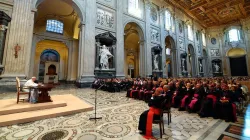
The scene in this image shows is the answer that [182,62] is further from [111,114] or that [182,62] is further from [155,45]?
[111,114]

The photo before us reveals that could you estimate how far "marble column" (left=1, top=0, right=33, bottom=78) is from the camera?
6.71m

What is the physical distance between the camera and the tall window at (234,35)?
24.0 m

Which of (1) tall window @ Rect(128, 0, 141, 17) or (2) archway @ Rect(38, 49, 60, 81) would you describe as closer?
(1) tall window @ Rect(128, 0, 141, 17)

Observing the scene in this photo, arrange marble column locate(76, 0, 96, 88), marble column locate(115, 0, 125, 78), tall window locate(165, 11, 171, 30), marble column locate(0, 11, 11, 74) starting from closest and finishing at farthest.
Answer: marble column locate(0, 11, 11, 74), marble column locate(76, 0, 96, 88), marble column locate(115, 0, 125, 78), tall window locate(165, 11, 171, 30)

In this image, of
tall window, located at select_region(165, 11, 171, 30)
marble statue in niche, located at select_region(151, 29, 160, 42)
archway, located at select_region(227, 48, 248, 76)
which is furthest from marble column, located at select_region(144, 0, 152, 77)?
archway, located at select_region(227, 48, 248, 76)

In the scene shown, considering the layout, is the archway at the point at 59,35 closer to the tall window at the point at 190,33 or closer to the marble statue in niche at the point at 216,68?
the tall window at the point at 190,33

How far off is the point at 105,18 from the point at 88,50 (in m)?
3.79

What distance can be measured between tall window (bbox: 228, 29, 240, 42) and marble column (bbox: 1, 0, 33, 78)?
109ft

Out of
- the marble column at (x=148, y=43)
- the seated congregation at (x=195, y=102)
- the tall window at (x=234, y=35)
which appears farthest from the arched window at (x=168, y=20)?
the tall window at (x=234, y=35)

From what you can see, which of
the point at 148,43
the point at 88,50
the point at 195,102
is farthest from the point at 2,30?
the point at 148,43

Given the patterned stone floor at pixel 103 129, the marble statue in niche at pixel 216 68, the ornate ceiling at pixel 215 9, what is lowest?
the patterned stone floor at pixel 103 129

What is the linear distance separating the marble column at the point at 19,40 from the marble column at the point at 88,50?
340 cm

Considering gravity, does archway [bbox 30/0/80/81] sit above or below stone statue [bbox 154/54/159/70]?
above

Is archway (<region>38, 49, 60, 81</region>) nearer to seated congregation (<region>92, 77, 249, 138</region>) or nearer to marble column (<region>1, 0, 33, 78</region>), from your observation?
marble column (<region>1, 0, 33, 78</region>)
